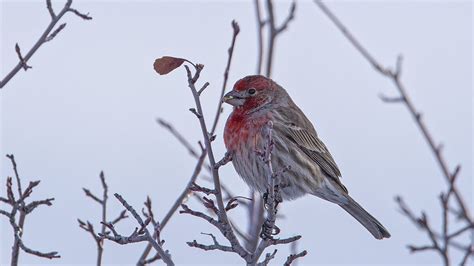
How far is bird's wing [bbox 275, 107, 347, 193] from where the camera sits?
8516mm

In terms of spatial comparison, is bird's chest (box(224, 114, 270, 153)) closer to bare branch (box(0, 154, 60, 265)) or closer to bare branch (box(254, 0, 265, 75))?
bare branch (box(254, 0, 265, 75))

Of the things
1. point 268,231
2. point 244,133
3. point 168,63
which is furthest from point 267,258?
point 244,133

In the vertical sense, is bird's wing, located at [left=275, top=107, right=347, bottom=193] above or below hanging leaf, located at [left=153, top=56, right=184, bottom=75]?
above

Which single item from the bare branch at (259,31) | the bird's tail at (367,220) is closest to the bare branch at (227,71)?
the bare branch at (259,31)

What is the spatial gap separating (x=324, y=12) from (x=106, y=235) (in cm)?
307

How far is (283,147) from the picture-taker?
823 centimetres

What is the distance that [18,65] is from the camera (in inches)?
233

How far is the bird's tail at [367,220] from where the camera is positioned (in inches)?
349

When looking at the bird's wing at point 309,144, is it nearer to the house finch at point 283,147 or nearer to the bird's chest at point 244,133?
the house finch at point 283,147

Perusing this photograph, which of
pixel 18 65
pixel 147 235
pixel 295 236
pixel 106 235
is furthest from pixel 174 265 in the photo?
pixel 18 65

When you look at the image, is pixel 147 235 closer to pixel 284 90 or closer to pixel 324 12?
pixel 324 12

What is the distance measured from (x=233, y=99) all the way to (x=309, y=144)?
99cm

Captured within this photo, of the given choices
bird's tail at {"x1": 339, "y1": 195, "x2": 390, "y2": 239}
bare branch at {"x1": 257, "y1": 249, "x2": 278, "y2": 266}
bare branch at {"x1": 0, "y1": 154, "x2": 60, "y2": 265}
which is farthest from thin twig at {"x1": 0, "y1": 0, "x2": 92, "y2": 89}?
bird's tail at {"x1": 339, "y1": 195, "x2": 390, "y2": 239}

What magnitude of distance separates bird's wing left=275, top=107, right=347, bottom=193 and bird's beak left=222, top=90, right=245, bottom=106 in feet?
1.62
